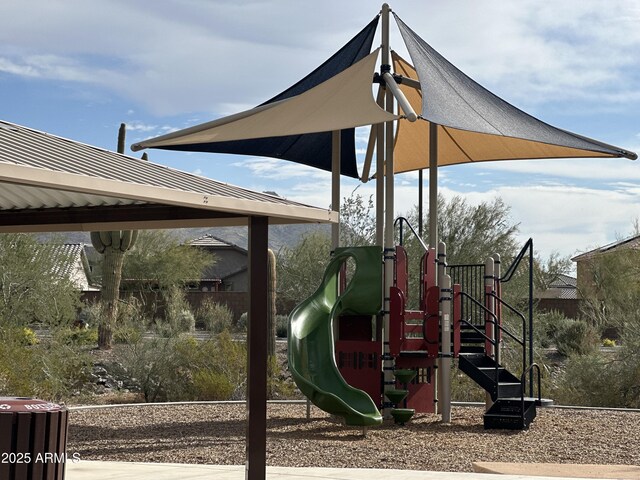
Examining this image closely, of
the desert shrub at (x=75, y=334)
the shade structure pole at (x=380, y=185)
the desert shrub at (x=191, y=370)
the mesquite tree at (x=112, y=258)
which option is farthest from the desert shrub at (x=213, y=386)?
the mesquite tree at (x=112, y=258)

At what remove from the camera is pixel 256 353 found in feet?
24.8

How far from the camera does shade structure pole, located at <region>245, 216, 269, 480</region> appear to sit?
7.50 m

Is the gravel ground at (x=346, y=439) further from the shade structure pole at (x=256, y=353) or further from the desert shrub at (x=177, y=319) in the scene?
the desert shrub at (x=177, y=319)

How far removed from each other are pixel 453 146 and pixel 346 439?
7.42m

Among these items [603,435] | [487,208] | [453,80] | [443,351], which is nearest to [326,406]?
[443,351]

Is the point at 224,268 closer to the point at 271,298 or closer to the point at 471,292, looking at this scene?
the point at 271,298

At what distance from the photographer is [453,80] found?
14.8 meters

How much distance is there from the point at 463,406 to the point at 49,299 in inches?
470

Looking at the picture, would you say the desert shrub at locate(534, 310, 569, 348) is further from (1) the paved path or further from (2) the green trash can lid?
(2) the green trash can lid

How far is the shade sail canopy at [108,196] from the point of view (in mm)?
5949

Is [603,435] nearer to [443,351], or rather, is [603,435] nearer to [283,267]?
[443,351]

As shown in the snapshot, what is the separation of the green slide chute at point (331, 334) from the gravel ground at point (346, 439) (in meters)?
0.40

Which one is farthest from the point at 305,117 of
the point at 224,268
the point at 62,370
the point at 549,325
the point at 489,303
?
the point at 224,268

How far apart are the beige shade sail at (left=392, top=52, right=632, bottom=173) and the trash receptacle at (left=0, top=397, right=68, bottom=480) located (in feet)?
34.0
